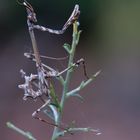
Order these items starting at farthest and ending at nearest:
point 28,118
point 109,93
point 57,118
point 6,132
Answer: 1. point 109,93
2. point 28,118
3. point 6,132
4. point 57,118

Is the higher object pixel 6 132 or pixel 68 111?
pixel 68 111

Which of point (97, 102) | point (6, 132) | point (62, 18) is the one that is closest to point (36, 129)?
point (6, 132)

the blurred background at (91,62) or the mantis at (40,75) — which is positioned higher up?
the blurred background at (91,62)

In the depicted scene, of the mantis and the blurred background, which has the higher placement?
the blurred background

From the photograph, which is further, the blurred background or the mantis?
the blurred background

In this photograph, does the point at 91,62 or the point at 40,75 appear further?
the point at 91,62

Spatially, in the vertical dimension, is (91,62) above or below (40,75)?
above

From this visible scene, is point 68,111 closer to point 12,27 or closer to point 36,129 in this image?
point 36,129

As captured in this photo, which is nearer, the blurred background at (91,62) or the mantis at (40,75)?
the mantis at (40,75)
